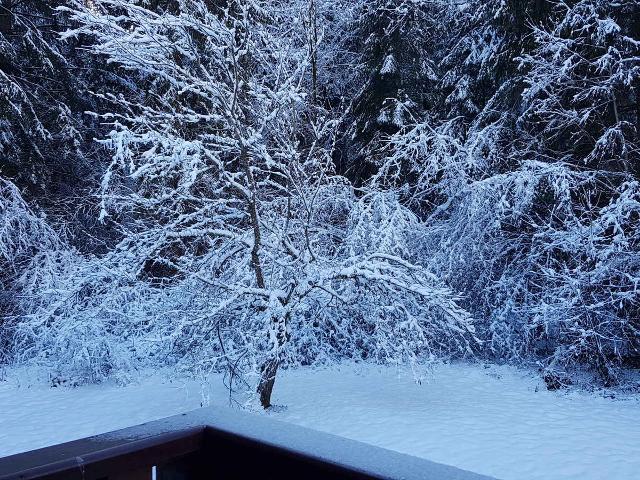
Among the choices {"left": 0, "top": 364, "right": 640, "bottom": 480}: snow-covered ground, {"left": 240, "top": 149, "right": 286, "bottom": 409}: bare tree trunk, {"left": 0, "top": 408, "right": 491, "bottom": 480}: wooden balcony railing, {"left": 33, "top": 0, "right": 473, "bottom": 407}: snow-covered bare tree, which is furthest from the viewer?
{"left": 240, "top": 149, "right": 286, "bottom": 409}: bare tree trunk

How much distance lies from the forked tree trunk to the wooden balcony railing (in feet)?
17.2

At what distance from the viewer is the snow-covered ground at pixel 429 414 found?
5.64 metres

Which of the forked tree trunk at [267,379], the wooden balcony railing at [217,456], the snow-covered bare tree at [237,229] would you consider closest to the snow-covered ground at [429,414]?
the forked tree trunk at [267,379]

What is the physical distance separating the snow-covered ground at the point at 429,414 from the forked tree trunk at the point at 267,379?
0.35 m

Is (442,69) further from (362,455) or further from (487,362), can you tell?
(362,455)

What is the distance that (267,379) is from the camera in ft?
21.8

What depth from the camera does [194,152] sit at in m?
7.21

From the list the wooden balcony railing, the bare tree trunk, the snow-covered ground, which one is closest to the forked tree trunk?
the bare tree trunk

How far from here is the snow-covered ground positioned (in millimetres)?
5641

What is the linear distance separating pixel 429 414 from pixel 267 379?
2.10 m

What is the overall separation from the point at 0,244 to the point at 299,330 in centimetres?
535

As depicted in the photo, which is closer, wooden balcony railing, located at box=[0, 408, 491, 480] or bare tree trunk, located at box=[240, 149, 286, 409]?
wooden balcony railing, located at box=[0, 408, 491, 480]

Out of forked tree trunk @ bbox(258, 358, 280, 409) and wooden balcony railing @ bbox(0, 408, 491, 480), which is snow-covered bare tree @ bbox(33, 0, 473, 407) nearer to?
forked tree trunk @ bbox(258, 358, 280, 409)

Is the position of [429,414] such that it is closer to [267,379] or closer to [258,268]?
[267,379]
